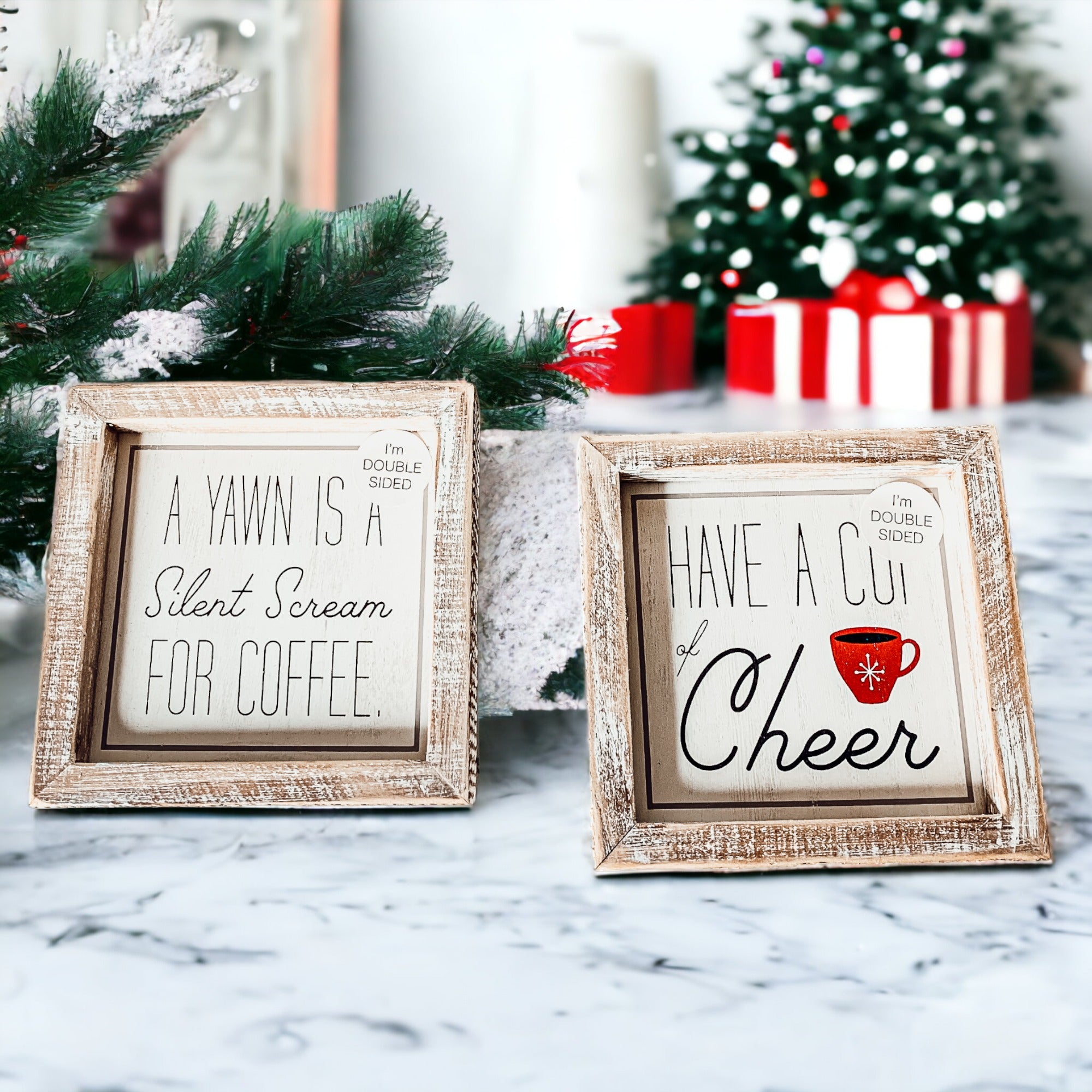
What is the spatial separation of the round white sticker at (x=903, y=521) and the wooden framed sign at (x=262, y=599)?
0.76ft

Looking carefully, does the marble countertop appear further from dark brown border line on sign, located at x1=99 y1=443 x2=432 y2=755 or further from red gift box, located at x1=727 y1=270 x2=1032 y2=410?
red gift box, located at x1=727 y1=270 x2=1032 y2=410

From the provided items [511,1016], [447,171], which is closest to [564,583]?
[511,1016]

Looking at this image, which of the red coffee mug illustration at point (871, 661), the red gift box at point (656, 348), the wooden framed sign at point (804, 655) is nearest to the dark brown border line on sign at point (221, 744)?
the wooden framed sign at point (804, 655)

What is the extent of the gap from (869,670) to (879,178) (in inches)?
92.3

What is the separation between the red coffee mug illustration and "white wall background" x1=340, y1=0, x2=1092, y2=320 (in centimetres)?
261

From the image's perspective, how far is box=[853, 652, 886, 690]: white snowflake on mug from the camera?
540 millimetres

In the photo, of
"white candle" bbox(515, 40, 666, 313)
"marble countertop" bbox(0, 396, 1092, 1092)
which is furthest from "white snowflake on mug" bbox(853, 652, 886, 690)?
"white candle" bbox(515, 40, 666, 313)

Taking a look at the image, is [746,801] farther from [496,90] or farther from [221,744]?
[496,90]

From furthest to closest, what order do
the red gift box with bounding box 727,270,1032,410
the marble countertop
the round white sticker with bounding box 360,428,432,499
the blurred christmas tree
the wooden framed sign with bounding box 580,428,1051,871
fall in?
the blurred christmas tree
the red gift box with bounding box 727,270,1032,410
the round white sticker with bounding box 360,428,432,499
the wooden framed sign with bounding box 580,428,1051,871
the marble countertop

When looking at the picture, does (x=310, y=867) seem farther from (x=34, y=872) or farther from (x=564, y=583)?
(x=564, y=583)

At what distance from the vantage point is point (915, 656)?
0.54 meters

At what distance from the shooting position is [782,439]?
57 cm

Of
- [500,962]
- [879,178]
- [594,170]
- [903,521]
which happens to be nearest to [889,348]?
[879,178]

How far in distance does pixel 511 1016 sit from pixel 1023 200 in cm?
287
